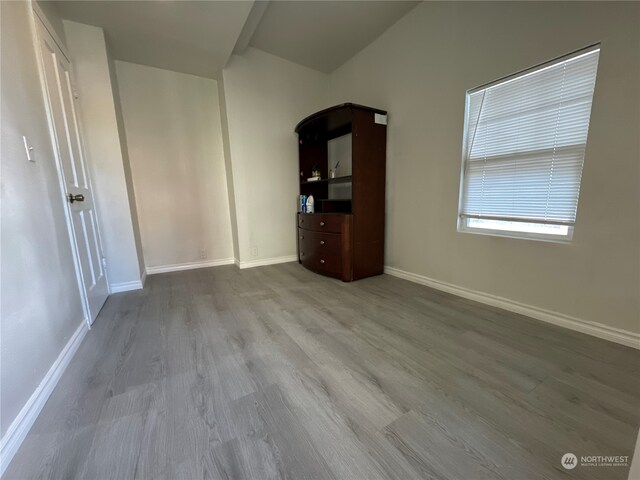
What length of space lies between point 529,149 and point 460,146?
475 millimetres

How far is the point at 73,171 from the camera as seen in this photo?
1.92 m

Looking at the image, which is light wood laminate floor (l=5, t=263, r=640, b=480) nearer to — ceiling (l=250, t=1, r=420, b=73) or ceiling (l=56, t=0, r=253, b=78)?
ceiling (l=56, t=0, r=253, b=78)

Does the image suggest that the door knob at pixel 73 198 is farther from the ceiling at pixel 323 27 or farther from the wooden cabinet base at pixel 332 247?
the ceiling at pixel 323 27

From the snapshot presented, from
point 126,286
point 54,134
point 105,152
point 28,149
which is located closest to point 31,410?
point 28,149

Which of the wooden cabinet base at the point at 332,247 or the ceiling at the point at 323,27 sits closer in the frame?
the ceiling at the point at 323,27

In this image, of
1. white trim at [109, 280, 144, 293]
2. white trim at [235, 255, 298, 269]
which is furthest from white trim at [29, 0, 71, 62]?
white trim at [235, 255, 298, 269]

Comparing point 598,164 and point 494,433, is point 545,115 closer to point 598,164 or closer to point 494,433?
point 598,164

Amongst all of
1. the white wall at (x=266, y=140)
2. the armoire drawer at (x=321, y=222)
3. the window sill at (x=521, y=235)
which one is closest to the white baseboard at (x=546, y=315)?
the window sill at (x=521, y=235)

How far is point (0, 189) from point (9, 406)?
830mm

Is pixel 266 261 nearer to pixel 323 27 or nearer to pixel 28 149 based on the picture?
pixel 28 149

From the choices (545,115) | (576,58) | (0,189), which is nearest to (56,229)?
(0,189)

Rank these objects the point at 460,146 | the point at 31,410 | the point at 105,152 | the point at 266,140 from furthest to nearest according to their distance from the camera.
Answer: the point at 266,140 < the point at 105,152 < the point at 460,146 < the point at 31,410

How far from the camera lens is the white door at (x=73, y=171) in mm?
1659

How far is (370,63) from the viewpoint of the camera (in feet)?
9.24
